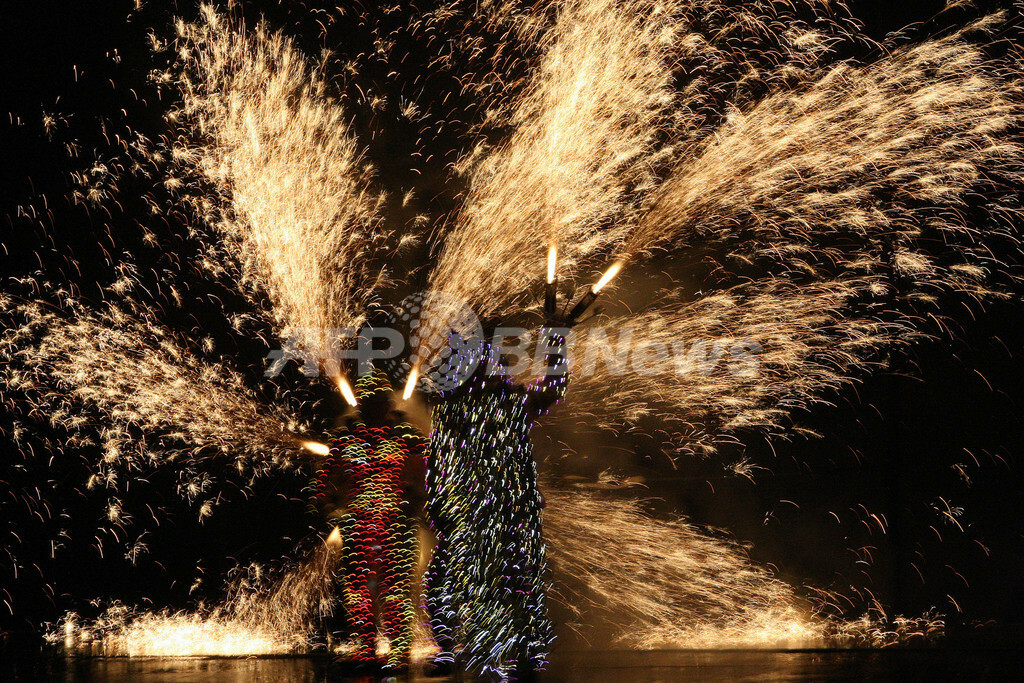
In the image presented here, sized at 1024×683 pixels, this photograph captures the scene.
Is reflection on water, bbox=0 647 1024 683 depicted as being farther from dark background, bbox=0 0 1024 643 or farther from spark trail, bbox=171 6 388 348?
spark trail, bbox=171 6 388 348

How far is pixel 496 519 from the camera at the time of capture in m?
4.73

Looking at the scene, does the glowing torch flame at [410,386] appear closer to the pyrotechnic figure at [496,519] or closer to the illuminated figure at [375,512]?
the illuminated figure at [375,512]

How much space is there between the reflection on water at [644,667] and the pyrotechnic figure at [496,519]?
0.44 m

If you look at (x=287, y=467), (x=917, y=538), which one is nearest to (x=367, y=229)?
(x=287, y=467)

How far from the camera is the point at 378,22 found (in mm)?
6762

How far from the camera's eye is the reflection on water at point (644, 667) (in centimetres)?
500

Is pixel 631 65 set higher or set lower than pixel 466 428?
higher

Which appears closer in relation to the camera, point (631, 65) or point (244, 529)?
point (631, 65)

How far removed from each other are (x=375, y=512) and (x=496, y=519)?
2.68 feet

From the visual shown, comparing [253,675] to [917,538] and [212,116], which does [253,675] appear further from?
[917,538]

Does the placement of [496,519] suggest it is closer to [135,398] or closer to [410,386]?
[410,386]

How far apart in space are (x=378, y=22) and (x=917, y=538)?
6.53 m

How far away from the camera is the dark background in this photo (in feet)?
21.0

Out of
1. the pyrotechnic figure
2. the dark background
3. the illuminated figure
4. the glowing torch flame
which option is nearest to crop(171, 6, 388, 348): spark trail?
the dark background
